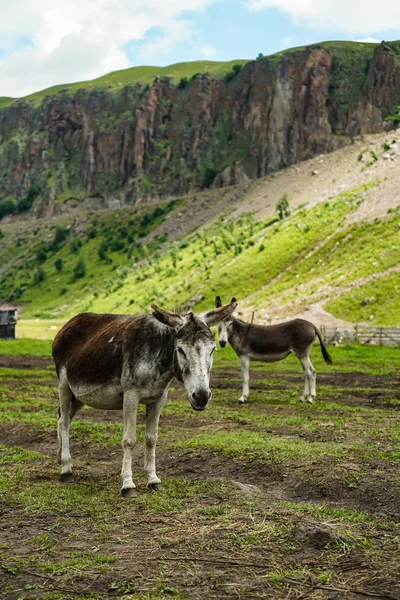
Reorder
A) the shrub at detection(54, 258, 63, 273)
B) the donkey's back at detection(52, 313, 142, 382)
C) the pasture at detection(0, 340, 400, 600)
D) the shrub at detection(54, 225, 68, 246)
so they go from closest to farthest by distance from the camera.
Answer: the pasture at detection(0, 340, 400, 600)
the donkey's back at detection(52, 313, 142, 382)
the shrub at detection(54, 258, 63, 273)
the shrub at detection(54, 225, 68, 246)

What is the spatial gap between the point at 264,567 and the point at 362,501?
132 inches

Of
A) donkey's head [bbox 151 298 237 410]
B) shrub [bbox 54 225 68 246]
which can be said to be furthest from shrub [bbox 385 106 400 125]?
donkey's head [bbox 151 298 237 410]

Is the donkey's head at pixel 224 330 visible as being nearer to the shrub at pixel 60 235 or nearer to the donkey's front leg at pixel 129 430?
the donkey's front leg at pixel 129 430

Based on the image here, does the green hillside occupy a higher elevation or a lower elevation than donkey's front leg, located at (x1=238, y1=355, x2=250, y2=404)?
higher

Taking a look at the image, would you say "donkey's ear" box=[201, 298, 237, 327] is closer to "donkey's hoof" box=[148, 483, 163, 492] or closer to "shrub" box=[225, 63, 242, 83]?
"donkey's hoof" box=[148, 483, 163, 492]

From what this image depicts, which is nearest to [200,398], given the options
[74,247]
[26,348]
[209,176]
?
[26,348]

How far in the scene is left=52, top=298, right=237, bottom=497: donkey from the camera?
955 cm

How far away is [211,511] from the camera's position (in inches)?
349

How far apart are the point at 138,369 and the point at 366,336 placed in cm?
4078

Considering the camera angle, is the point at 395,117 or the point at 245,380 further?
the point at 395,117

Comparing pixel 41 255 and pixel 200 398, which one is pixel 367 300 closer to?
pixel 200 398

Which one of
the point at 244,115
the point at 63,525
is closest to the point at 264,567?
the point at 63,525

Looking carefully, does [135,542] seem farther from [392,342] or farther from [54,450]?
[392,342]

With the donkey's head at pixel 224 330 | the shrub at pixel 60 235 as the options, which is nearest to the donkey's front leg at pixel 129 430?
the donkey's head at pixel 224 330
